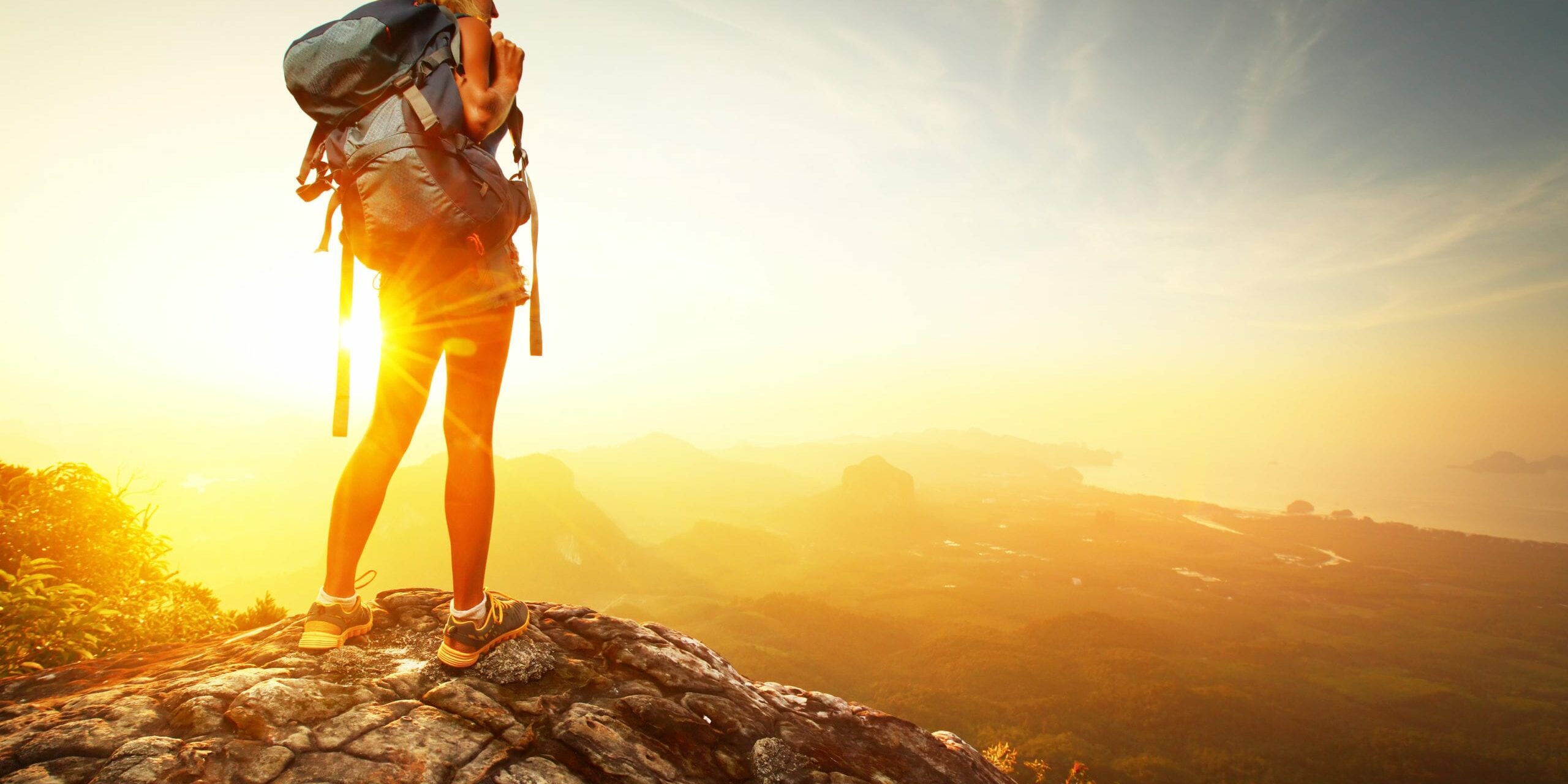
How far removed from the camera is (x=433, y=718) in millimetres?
2693

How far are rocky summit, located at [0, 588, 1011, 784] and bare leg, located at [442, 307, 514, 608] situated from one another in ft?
2.08

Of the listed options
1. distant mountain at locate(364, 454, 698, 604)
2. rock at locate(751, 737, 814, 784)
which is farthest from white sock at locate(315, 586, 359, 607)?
distant mountain at locate(364, 454, 698, 604)

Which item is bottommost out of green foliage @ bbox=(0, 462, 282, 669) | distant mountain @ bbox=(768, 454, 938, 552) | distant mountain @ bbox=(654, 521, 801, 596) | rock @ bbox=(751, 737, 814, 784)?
distant mountain @ bbox=(654, 521, 801, 596)

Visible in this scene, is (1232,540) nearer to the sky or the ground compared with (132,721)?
nearer to the ground

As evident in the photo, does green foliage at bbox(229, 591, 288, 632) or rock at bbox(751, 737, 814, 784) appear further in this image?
green foliage at bbox(229, 591, 288, 632)

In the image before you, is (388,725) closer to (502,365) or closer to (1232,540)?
(502,365)

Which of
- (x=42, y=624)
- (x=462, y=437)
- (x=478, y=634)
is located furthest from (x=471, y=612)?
(x=42, y=624)

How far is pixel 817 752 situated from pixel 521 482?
13273cm

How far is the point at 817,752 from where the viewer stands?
346cm

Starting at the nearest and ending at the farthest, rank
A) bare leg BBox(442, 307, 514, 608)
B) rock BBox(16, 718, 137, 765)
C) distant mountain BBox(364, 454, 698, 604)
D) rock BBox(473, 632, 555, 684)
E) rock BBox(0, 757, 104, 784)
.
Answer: rock BBox(0, 757, 104, 784), rock BBox(16, 718, 137, 765), bare leg BBox(442, 307, 514, 608), rock BBox(473, 632, 555, 684), distant mountain BBox(364, 454, 698, 604)

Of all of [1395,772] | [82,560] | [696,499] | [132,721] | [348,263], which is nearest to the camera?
[132,721]

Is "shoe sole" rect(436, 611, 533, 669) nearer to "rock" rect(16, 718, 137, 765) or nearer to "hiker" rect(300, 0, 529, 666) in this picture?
"hiker" rect(300, 0, 529, 666)

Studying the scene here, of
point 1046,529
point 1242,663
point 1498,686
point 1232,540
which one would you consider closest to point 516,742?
point 1242,663

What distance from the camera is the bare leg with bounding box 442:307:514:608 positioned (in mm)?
2922
